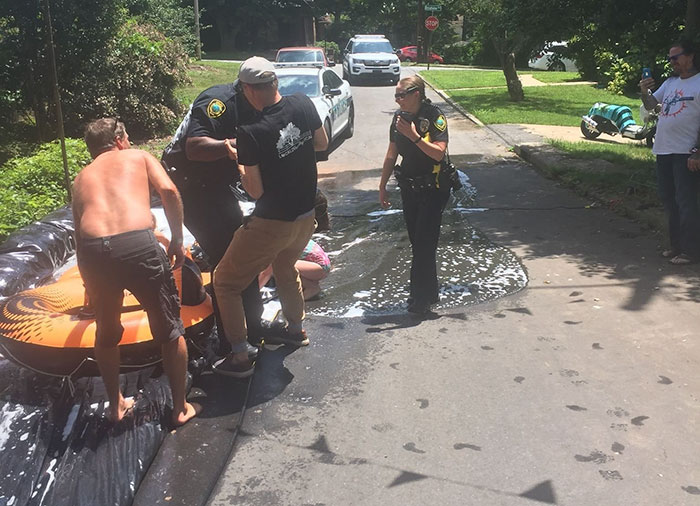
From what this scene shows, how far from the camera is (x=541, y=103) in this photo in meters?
19.4

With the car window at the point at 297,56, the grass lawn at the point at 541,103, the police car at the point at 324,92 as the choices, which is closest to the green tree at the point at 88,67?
the police car at the point at 324,92

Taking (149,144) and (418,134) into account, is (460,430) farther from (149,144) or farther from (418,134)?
(149,144)

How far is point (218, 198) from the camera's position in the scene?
4.24m

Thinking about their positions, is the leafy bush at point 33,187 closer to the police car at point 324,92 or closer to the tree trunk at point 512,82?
the police car at point 324,92

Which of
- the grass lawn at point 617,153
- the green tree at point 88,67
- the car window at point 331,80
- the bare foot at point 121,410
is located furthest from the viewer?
the car window at point 331,80

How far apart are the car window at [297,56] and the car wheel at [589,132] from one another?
12.2m

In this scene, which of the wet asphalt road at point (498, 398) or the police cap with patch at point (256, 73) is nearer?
the wet asphalt road at point (498, 398)

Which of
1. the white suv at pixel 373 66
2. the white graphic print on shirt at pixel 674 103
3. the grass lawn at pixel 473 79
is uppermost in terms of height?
the white suv at pixel 373 66

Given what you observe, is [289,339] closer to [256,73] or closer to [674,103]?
[256,73]

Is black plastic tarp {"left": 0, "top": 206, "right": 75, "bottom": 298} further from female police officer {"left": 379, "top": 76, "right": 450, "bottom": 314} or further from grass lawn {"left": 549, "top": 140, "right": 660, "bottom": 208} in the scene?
grass lawn {"left": 549, "top": 140, "right": 660, "bottom": 208}

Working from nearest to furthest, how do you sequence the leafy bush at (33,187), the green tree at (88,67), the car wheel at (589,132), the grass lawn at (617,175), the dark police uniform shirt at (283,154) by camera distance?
1. the dark police uniform shirt at (283,154)
2. the leafy bush at (33,187)
3. the grass lawn at (617,175)
4. the green tree at (88,67)
5. the car wheel at (589,132)

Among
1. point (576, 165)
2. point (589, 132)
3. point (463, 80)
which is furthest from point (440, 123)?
point (463, 80)

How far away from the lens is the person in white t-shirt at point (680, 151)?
5641 mm

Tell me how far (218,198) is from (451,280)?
243 cm
